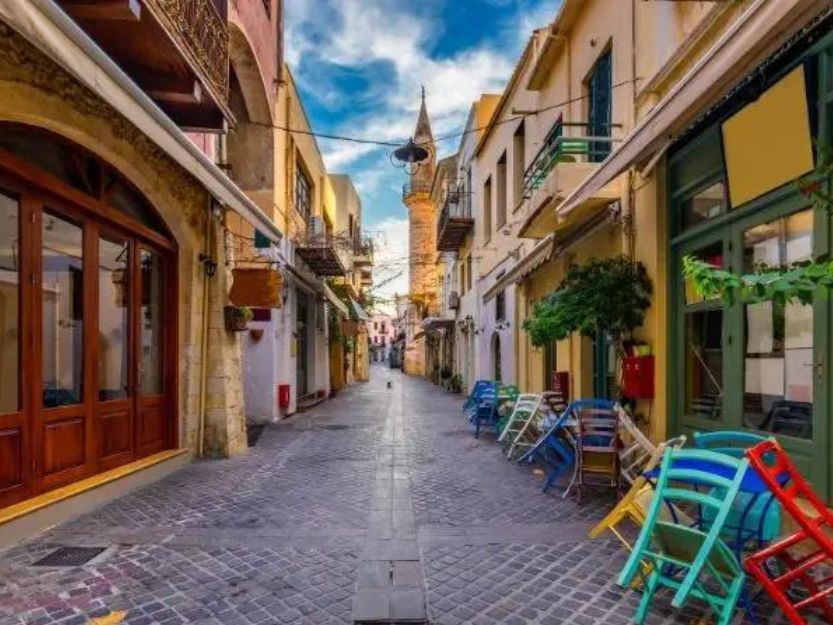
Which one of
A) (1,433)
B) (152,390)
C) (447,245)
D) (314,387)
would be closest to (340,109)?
(152,390)

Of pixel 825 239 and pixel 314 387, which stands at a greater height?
pixel 825 239

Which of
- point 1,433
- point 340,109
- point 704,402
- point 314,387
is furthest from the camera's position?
point 314,387

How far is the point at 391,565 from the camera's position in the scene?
13.0 ft

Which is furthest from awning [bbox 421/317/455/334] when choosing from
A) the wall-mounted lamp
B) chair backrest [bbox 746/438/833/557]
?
chair backrest [bbox 746/438/833/557]

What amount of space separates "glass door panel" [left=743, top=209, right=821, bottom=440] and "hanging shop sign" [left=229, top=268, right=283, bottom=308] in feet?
19.6

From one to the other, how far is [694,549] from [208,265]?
277 inches

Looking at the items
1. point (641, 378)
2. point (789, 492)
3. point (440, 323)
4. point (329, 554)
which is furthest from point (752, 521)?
point (440, 323)

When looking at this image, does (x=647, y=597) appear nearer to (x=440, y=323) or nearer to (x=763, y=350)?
(x=763, y=350)

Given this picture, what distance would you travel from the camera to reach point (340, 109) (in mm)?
10562

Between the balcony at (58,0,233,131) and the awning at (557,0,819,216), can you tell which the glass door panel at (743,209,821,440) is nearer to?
the awning at (557,0,819,216)

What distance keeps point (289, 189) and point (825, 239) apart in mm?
11494

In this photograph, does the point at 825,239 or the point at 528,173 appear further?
the point at 528,173

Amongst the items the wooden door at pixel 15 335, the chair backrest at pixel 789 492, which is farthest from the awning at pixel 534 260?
the wooden door at pixel 15 335

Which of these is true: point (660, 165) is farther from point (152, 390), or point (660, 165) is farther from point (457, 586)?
point (152, 390)
